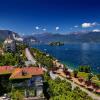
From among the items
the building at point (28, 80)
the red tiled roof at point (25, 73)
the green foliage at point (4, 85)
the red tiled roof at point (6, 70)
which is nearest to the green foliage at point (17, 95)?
the building at point (28, 80)

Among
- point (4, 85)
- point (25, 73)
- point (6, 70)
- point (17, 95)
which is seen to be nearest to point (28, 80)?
point (25, 73)

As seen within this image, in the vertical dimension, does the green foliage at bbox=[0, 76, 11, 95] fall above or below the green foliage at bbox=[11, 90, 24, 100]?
above

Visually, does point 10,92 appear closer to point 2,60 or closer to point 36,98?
point 36,98

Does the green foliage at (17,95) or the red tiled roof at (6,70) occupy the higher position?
the red tiled roof at (6,70)

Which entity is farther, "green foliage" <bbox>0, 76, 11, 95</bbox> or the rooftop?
"green foliage" <bbox>0, 76, 11, 95</bbox>

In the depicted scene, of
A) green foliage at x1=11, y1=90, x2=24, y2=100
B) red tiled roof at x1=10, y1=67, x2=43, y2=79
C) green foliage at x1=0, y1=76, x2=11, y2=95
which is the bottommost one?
green foliage at x1=11, y1=90, x2=24, y2=100

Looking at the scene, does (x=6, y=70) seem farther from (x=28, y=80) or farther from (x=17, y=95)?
(x=17, y=95)

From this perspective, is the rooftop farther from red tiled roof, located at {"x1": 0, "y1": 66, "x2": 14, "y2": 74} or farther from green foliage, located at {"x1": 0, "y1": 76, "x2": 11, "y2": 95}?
green foliage, located at {"x1": 0, "y1": 76, "x2": 11, "y2": 95}

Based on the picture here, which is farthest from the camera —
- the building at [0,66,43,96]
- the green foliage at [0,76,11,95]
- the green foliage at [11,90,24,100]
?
the green foliage at [0,76,11,95]

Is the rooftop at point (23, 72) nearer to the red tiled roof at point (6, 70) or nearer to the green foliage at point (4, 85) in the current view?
the red tiled roof at point (6, 70)

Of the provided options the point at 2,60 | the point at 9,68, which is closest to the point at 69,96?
the point at 9,68

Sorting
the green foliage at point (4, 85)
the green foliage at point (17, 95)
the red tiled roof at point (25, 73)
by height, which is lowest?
the green foliage at point (17, 95)

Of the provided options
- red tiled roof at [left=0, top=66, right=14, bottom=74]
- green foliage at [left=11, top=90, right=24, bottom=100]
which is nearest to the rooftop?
red tiled roof at [left=0, top=66, right=14, bottom=74]
